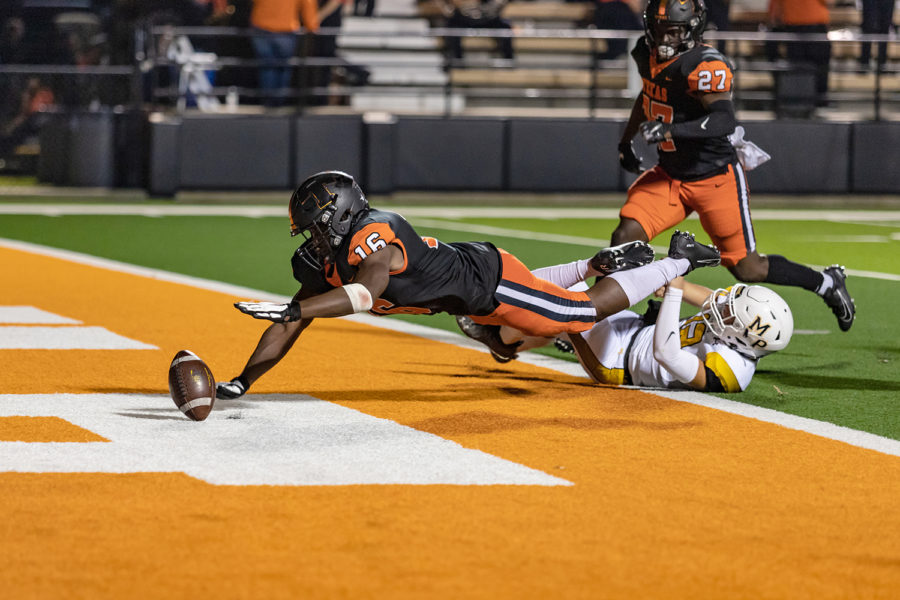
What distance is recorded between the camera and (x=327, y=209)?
216 inches

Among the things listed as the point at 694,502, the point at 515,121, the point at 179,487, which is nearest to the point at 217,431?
the point at 179,487

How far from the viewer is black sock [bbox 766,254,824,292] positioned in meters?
7.87

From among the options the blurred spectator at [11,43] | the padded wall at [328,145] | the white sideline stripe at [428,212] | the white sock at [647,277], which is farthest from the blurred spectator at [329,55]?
the white sock at [647,277]

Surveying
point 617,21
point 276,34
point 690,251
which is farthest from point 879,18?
point 690,251

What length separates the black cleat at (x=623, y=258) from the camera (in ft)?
21.2

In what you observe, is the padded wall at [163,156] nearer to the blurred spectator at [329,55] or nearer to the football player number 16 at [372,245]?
the blurred spectator at [329,55]

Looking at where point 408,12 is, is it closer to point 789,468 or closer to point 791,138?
point 791,138

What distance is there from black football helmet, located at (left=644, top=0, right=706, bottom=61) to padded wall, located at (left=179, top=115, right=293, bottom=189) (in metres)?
11.1

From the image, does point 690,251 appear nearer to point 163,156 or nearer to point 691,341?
point 691,341

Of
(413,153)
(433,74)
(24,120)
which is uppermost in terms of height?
(433,74)

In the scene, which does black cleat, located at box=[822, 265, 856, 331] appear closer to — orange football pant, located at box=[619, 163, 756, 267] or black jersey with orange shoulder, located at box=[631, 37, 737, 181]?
orange football pant, located at box=[619, 163, 756, 267]

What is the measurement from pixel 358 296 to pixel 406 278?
17.3 inches

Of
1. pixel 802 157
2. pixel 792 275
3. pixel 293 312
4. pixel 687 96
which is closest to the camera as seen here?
pixel 293 312

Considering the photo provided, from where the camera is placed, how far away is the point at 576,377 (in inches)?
267
